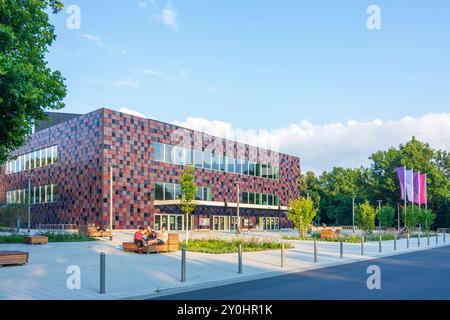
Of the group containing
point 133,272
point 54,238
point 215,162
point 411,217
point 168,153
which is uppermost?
point 168,153

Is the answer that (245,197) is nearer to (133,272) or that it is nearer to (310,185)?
(310,185)


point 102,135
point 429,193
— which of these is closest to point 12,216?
point 102,135

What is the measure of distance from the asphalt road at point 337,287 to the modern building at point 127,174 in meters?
29.8

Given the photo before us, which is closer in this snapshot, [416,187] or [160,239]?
[160,239]

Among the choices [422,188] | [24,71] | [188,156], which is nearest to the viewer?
[24,71]

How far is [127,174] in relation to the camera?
1834 inches

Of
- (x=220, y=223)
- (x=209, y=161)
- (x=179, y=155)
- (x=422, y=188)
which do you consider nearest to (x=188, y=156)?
(x=179, y=155)

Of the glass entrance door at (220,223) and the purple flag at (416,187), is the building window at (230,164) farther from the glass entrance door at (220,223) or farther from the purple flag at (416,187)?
the purple flag at (416,187)

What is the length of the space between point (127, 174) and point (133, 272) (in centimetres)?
3286

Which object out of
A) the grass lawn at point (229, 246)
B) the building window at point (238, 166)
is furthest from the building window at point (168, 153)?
the grass lawn at point (229, 246)

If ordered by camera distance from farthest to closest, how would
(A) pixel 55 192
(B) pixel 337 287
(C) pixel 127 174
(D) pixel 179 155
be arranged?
(D) pixel 179 155 → (A) pixel 55 192 → (C) pixel 127 174 → (B) pixel 337 287

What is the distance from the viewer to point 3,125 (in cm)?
1453

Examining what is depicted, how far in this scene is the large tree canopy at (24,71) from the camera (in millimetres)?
13289
